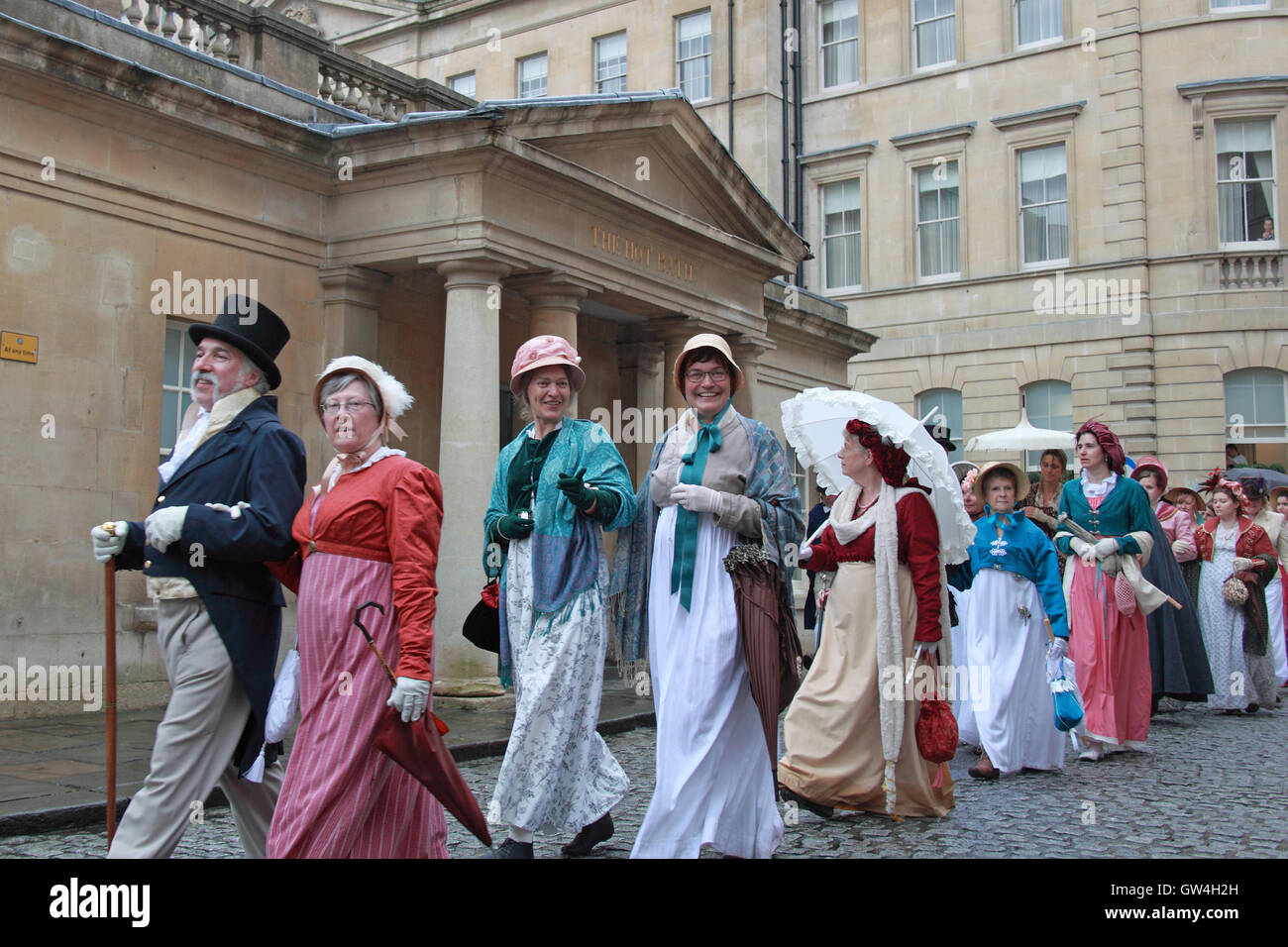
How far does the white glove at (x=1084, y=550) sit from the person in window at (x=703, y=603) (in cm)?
442

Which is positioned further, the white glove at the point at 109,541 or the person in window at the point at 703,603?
the person in window at the point at 703,603

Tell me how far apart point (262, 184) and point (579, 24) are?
2249 cm

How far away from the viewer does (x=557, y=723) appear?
5.37 m

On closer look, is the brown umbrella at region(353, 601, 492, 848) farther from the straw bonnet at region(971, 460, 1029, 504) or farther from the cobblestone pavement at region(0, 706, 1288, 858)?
the straw bonnet at region(971, 460, 1029, 504)

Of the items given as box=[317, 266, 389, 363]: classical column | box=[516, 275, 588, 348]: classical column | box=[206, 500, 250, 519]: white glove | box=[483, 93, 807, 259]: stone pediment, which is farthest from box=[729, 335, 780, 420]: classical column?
box=[206, 500, 250, 519]: white glove

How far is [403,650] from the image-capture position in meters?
4.13

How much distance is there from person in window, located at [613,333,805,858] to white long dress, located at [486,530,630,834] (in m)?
0.26

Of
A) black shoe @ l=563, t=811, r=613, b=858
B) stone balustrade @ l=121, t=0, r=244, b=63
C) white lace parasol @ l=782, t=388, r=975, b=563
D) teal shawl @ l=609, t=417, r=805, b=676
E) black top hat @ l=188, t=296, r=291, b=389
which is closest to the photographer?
black top hat @ l=188, t=296, r=291, b=389

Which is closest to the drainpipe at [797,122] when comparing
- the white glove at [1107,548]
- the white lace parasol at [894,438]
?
the white glove at [1107,548]

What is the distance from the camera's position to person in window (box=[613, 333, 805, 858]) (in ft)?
17.0

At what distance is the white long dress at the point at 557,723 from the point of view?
5.28 meters

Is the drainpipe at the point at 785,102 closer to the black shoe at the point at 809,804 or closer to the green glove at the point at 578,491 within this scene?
the black shoe at the point at 809,804

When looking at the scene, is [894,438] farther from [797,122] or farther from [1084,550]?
[797,122]

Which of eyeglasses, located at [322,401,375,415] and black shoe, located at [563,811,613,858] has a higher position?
eyeglasses, located at [322,401,375,415]
